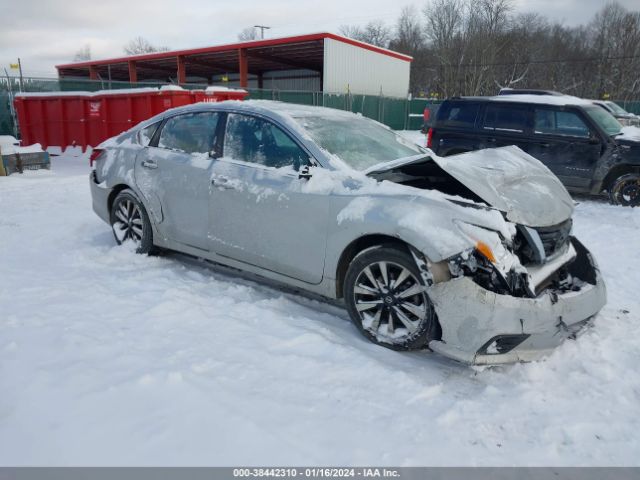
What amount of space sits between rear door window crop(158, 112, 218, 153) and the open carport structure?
22453mm

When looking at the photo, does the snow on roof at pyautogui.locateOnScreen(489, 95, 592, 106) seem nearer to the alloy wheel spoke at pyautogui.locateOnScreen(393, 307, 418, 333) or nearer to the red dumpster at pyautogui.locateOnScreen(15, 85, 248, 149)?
the alloy wheel spoke at pyautogui.locateOnScreen(393, 307, 418, 333)

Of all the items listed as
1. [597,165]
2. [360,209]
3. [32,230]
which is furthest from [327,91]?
[360,209]

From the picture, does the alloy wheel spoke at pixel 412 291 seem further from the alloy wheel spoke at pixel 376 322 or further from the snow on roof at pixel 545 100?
the snow on roof at pixel 545 100

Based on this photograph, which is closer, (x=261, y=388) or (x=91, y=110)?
(x=261, y=388)

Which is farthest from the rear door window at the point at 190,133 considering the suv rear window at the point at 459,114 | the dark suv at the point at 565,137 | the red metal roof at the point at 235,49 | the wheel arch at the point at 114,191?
the red metal roof at the point at 235,49

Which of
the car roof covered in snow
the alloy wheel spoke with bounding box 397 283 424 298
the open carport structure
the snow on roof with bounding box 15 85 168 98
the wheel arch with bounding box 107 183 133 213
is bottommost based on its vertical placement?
the alloy wheel spoke with bounding box 397 283 424 298

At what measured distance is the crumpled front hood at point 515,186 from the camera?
3.20 m

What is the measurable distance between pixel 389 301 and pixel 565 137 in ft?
21.5

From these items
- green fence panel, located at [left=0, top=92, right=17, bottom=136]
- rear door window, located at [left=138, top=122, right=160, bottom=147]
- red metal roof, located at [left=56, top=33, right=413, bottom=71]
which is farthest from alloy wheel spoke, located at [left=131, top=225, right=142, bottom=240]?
red metal roof, located at [left=56, top=33, right=413, bottom=71]

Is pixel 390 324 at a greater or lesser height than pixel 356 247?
lesser

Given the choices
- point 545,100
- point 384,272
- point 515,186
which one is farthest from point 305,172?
point 545,100

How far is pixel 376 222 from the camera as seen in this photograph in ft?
10.1

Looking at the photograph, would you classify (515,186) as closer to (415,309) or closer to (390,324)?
(415,309)

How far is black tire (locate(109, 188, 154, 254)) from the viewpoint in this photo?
15.4 ft
